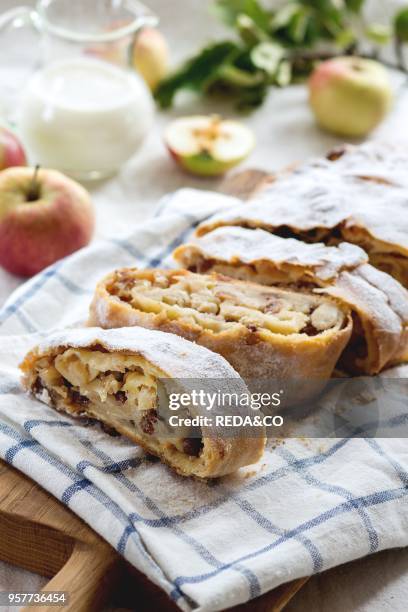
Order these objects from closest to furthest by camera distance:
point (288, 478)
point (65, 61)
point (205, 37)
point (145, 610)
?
point (145, 610) < point (288, 478) < point (65, 61) < point (205, 37)

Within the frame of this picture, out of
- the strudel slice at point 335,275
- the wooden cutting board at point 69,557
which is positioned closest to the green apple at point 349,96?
the strudel slice at point 335,275

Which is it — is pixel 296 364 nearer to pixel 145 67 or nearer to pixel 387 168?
pixel 387 168

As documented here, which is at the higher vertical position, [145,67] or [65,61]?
[65,61]

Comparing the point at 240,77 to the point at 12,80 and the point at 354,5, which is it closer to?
the point at 354,5

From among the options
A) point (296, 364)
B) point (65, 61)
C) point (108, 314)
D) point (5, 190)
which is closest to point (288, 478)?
point (296, 364)

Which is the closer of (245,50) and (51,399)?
(51,399)

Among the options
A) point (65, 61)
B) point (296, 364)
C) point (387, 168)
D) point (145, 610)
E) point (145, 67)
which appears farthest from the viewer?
point (145, 67)
